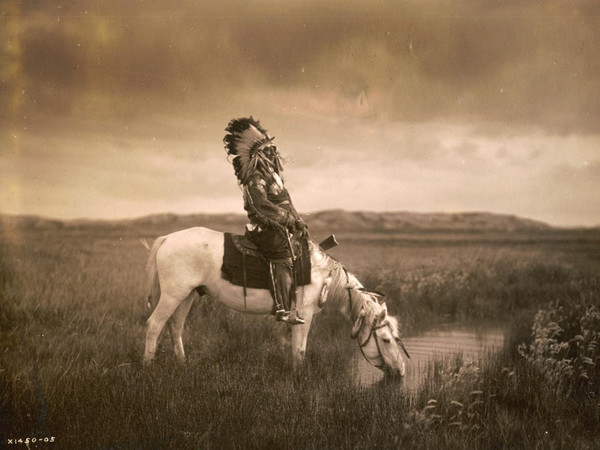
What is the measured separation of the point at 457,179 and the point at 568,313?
2.71 metres

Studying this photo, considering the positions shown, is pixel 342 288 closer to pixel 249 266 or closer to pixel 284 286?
pixel 284 286

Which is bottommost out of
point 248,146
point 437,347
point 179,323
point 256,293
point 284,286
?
point 437,347

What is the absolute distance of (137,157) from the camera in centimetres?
823

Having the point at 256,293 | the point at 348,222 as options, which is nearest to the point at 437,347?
the point at 348,222

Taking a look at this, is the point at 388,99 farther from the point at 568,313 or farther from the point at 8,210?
the point at 8,210

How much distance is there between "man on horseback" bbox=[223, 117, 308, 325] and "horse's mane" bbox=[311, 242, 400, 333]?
16.1 inches

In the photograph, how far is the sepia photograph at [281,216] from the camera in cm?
570

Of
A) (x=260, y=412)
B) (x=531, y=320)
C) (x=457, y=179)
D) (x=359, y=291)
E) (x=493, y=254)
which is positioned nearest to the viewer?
(x=260, y=412)

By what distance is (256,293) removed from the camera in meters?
7.07

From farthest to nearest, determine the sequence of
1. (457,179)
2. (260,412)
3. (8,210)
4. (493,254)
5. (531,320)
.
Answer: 1. (493,254)
2. (457,179)
3. (531,320)
4. (8,210)
5. (260,412)

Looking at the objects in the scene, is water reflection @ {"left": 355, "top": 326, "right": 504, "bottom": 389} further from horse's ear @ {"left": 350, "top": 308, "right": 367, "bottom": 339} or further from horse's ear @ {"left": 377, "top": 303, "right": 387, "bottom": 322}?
horse's ear @ {"left": 377, "top": 303, "right": 387, "bottom": 322}

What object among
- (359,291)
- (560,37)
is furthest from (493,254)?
(359,291)

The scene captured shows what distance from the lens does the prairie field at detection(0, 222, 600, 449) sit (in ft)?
17.7

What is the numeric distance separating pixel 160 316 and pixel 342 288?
7.12 feet
